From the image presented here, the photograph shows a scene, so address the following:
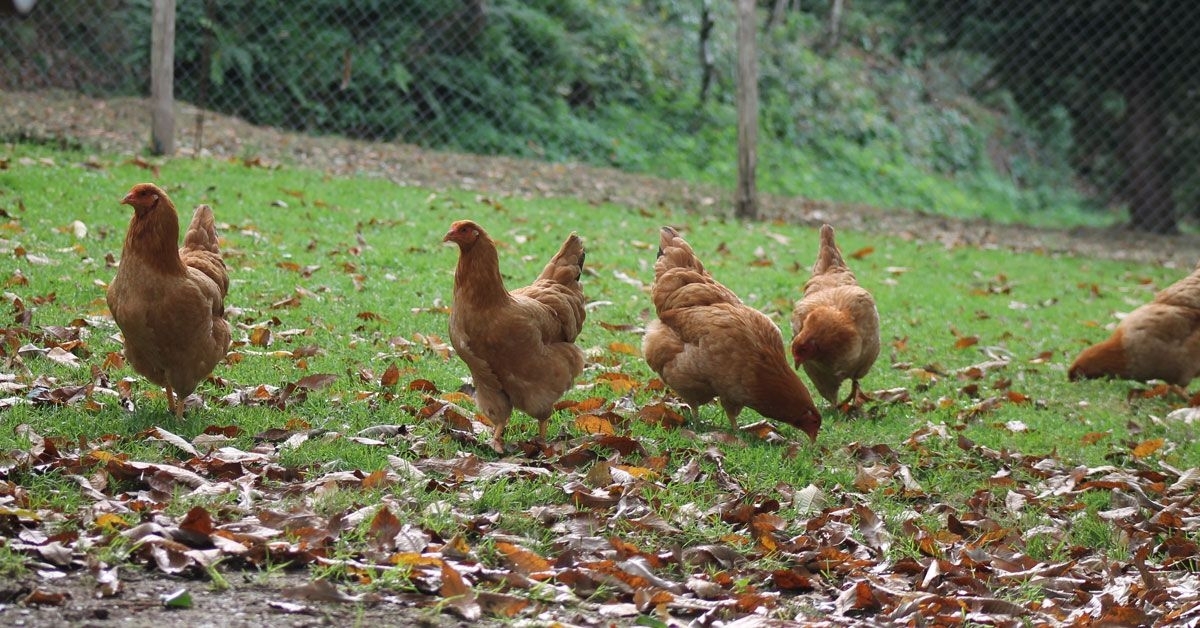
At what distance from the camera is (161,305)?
523 cm

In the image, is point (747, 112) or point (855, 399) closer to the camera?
point (855, 399)

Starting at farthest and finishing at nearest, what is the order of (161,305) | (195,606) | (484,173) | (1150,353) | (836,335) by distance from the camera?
(484,173), (1150,353), (836,335), (161,305), (195,606)

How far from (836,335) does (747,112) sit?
24.4ft

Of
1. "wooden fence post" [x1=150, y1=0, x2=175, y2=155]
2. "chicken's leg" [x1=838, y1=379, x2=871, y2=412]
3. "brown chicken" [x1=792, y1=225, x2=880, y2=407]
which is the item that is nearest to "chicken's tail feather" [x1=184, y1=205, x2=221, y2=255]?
"brown chicken" [x1=792, y1=225, x2=880, y2=407]

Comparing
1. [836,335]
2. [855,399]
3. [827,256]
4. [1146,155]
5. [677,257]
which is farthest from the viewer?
[1146,155]

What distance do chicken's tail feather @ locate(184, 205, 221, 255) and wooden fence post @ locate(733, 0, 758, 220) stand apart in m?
8.58

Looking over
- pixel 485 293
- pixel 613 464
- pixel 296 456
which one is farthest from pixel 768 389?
pixel 296 456

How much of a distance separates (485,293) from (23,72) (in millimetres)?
10596

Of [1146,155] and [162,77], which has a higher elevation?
[162,77]

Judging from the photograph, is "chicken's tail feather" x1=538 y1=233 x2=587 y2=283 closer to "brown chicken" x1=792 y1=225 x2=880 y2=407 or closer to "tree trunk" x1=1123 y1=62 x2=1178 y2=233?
"brown chicken" x1=792 y1=225 x2=880 y2=407

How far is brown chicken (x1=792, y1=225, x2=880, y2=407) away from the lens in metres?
6.77

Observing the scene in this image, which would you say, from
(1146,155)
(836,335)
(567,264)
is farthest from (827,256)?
(1146,155)

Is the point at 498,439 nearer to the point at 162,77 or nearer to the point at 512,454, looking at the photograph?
the point at 512,454

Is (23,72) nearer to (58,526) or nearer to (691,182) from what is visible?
(691,182)
